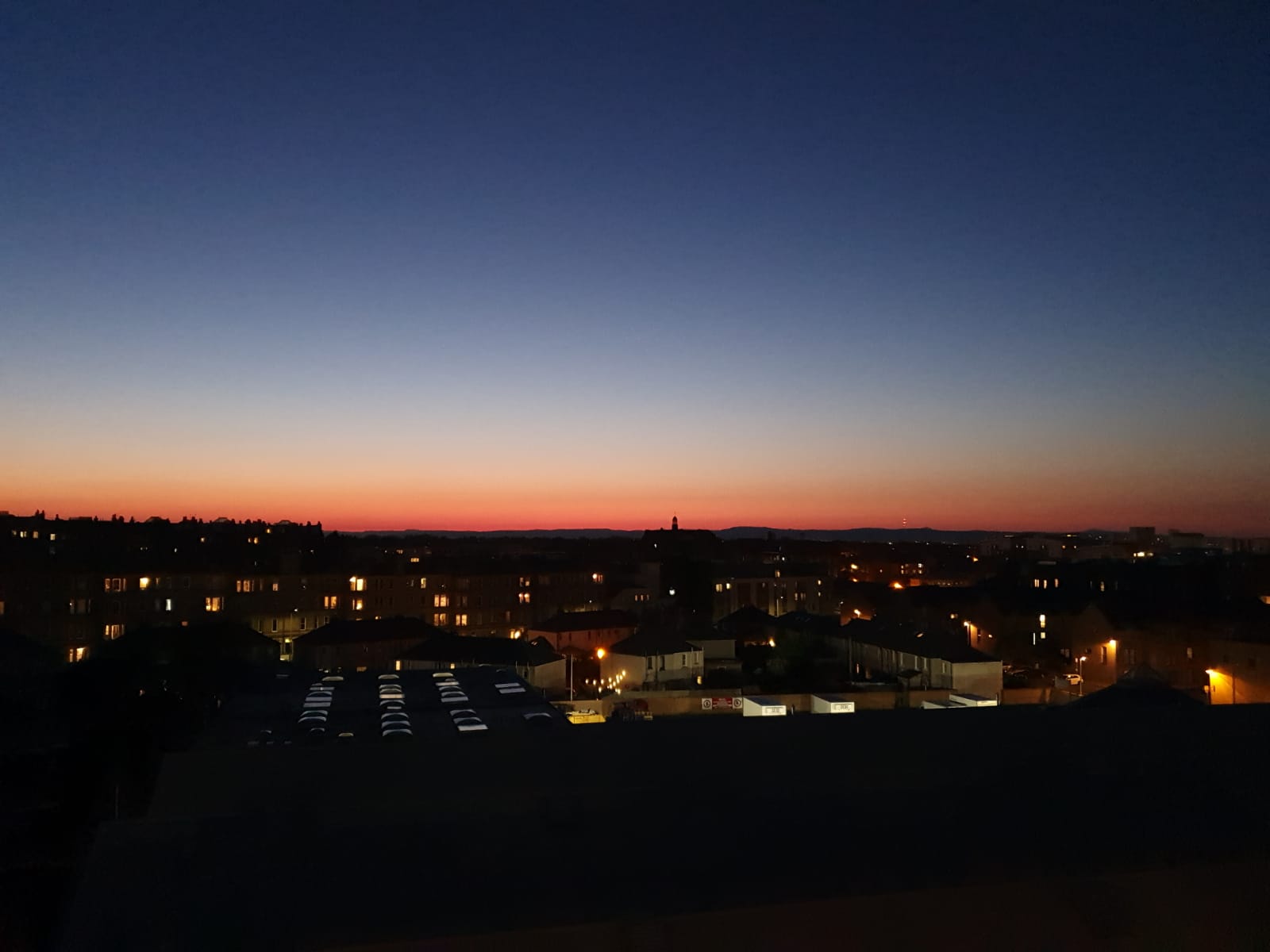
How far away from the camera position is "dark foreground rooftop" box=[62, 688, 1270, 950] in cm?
154

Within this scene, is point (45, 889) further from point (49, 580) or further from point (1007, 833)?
point (49, 580)

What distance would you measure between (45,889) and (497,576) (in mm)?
Result: 26378

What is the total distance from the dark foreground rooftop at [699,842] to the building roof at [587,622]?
23.6 metres

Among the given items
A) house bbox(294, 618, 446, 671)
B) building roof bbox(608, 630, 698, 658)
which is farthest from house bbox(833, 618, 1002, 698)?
house bbox(294, 618, 446, 671)

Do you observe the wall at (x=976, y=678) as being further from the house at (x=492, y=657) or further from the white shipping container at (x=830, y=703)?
the house at (x=492, y=657)

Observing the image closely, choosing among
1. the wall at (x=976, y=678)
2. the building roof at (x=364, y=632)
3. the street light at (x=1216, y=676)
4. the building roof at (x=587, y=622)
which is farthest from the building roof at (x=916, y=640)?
the building roof at (x=364, y=632)

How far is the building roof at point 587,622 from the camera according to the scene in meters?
25.9

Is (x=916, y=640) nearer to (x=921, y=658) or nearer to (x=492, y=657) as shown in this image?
(x=921, y=658)

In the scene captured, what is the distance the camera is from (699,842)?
1.86 meters

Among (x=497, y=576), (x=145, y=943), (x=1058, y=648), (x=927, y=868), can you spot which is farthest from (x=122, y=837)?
(x=497, y=576)

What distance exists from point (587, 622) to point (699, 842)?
81.5ft

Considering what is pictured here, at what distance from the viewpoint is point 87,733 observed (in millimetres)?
11281

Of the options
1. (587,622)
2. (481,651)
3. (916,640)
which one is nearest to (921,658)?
(916,640)

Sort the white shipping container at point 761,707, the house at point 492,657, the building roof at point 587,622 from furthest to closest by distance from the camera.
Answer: the building roof at point 587,622 < the house at point 492,657 < the white shipping container at point 761,707
